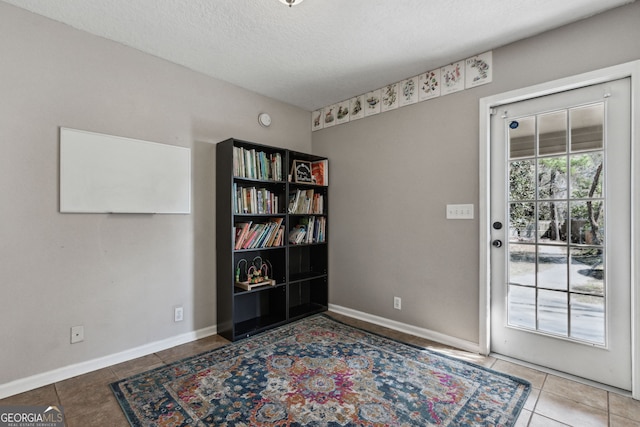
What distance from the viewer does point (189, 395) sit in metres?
1.86

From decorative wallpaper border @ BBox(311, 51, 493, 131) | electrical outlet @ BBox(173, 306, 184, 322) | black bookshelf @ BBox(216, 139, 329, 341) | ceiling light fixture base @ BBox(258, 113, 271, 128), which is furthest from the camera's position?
ceiling light fixture base @ BBox(258, 113, 271, 128)

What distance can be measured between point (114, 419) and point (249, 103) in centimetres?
278

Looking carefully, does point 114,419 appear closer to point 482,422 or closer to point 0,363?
point 0,363

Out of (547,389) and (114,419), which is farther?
(547,389)

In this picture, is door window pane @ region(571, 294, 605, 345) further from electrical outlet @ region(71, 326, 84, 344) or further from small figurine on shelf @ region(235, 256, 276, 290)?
electrical outlet @ region(71, 326, 84, 344)

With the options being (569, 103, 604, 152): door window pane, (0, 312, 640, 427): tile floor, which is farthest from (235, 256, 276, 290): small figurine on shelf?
(569, 103, 604, 152): door window pane

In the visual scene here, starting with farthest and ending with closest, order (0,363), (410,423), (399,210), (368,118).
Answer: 1. (368,118)
2. (399,210)
3. (0,363)
4. (410,423)

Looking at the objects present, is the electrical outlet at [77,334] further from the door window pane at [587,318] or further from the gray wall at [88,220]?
the door window pane at [587,318]

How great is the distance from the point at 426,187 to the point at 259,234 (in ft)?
5.45

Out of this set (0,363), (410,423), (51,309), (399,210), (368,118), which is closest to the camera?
(410,423)

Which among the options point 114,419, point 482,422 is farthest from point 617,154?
point 114,419

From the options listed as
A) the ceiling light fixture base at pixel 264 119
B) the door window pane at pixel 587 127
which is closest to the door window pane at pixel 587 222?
the door window pane at pixel 587 127

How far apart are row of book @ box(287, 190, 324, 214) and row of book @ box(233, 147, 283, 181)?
310 mm

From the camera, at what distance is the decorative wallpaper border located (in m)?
2.46
